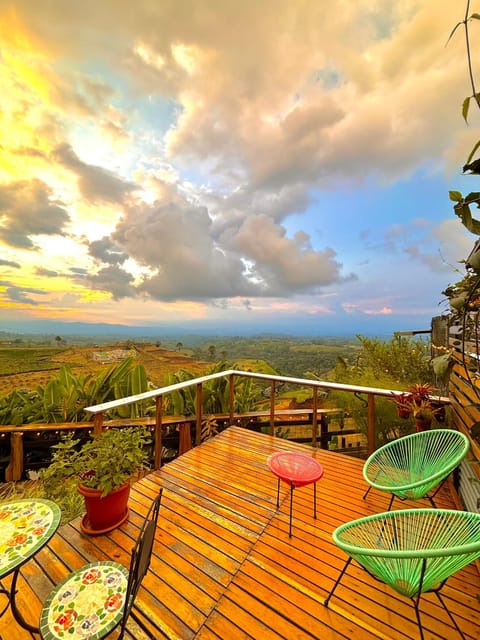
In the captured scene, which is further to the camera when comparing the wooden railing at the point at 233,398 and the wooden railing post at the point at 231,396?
the wooden railing post at the point at 231,396

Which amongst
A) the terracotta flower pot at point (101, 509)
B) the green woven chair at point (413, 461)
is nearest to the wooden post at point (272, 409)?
the green woven chair at point (413, 461)

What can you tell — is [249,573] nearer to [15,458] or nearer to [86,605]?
[86,605]

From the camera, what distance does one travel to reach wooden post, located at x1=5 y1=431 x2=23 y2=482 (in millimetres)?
3281

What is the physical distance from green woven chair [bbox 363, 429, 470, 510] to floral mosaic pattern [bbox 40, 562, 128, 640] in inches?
66.5

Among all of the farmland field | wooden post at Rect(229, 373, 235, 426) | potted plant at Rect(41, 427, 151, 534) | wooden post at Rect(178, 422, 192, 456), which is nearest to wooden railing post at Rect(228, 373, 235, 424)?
wooden post at Rect(229, 373, 235, 426)

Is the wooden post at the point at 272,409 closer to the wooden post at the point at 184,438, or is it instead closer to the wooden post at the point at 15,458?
the wooden post at the point at 184,438

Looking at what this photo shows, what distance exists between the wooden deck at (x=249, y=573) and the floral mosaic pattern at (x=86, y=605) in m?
0.34

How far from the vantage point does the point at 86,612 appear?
3.54ft

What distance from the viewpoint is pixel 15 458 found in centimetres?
329

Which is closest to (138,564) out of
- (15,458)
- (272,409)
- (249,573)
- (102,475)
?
(249,573)

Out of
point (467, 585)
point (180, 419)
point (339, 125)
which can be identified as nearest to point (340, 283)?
point (339, 125)

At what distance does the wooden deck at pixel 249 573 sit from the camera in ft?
4.41

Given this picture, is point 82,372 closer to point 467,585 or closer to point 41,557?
point 41,557

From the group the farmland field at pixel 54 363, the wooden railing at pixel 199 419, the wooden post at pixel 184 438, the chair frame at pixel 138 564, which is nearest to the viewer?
the chair frame at pixel 138 564
